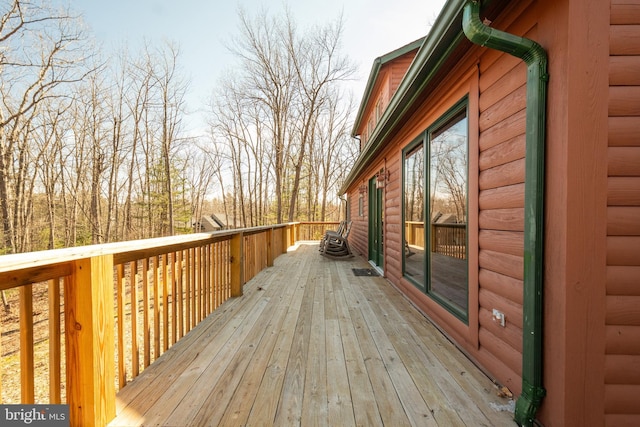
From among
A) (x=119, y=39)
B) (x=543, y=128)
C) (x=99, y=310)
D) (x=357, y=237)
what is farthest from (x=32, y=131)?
(x=543, y=128)

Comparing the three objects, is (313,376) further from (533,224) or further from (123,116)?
(123,116)

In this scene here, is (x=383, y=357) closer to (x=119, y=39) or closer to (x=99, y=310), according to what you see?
(x=99, y=310)

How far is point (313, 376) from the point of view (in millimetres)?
1868

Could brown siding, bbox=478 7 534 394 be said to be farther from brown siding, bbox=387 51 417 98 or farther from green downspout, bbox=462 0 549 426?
brown siding, bbox=387 51 417 98

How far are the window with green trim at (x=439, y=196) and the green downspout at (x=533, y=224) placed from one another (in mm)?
817

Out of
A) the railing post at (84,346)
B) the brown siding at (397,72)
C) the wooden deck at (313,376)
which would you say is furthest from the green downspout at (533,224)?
the brown siding at (397,72)

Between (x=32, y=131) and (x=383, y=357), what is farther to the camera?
(x=32, y=131)

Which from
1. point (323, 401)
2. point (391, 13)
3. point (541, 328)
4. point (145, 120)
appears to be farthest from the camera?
point (145, 120)

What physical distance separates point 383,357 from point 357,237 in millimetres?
6270

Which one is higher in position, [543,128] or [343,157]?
[343,157]

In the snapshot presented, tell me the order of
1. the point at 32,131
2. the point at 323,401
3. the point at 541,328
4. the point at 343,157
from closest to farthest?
Result: 1. the point at 541,328
2. the point at 323,401
3. the point at 32,131
4. the point at 343,157

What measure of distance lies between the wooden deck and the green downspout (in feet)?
0.81

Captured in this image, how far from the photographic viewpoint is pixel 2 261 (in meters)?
1.00

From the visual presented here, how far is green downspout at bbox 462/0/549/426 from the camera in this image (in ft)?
4.66
